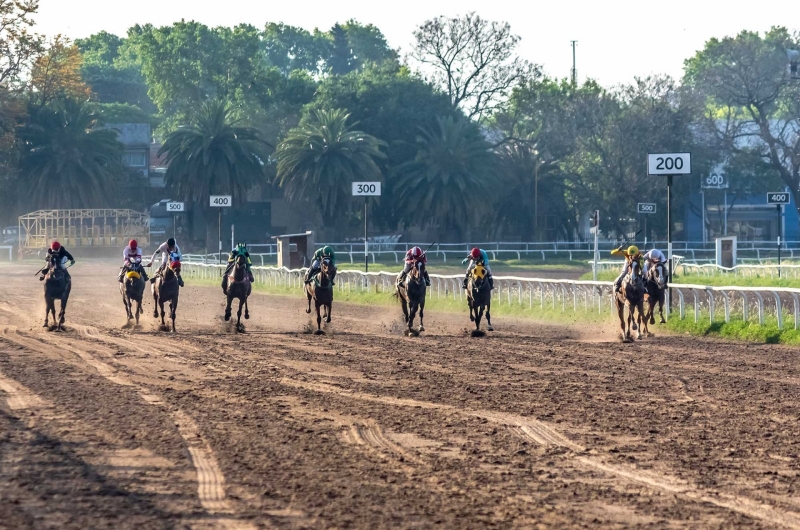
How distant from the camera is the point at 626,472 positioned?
8500 mm

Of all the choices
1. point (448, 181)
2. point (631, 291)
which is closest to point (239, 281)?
point (631, 291)

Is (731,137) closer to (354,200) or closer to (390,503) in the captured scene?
(354,200)

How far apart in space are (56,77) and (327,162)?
74.5 ft

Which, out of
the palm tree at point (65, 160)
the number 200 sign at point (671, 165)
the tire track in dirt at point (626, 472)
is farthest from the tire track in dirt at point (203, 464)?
the palm tree at point (65, 160)

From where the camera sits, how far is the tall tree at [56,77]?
75375 mm

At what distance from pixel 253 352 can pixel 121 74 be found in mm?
110461

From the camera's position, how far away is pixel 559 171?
70000 millimetres

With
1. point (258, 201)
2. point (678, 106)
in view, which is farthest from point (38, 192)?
point (678, 106)

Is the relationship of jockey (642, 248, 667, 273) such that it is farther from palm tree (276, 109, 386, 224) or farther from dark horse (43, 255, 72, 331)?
palm tree (276, 109, 386, 224)

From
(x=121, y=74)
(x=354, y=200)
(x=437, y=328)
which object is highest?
(x=121, y=74)

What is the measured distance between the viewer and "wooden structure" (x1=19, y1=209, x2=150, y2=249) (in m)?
66.5

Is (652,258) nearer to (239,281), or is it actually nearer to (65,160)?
(239,281)

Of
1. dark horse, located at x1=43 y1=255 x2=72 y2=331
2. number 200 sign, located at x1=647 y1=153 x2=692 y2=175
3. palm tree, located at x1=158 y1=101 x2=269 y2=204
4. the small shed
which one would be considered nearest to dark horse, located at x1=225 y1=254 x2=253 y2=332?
dark horse, located at x1=43 y1=255 x2=72 y2=331

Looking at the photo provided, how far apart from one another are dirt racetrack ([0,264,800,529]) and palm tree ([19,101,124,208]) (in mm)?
54249
